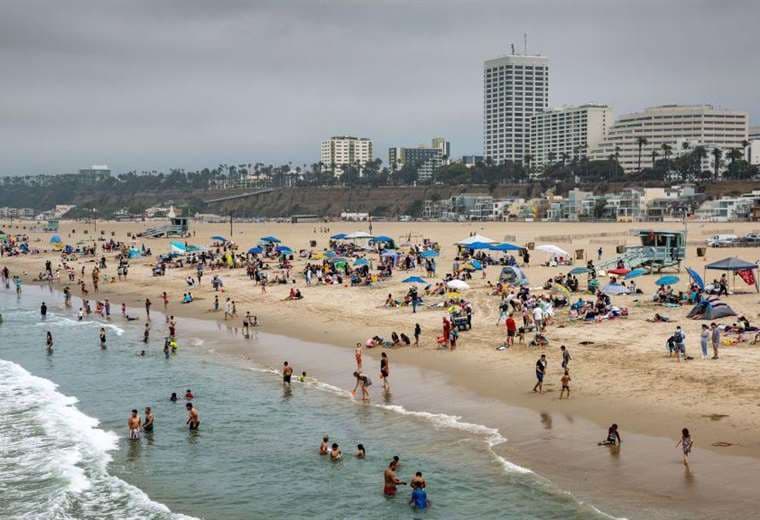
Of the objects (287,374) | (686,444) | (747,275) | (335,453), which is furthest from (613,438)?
(747,275)

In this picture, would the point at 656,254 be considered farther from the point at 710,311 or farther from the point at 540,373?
the point at 540,373

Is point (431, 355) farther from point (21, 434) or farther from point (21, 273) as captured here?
point (21, 273)

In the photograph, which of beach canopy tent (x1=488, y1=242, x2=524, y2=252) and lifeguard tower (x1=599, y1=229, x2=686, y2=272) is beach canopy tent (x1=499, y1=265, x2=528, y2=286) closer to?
lifeguard tower (x1=599, y1=229, x2=686, y2=272)

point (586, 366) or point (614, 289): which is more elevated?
point (614, 289)

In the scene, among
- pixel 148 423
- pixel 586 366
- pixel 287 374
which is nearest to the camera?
pixel 148 423

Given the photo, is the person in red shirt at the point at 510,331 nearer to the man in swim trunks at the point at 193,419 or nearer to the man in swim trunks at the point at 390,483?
the man in swim trunks at the point at 193,419
